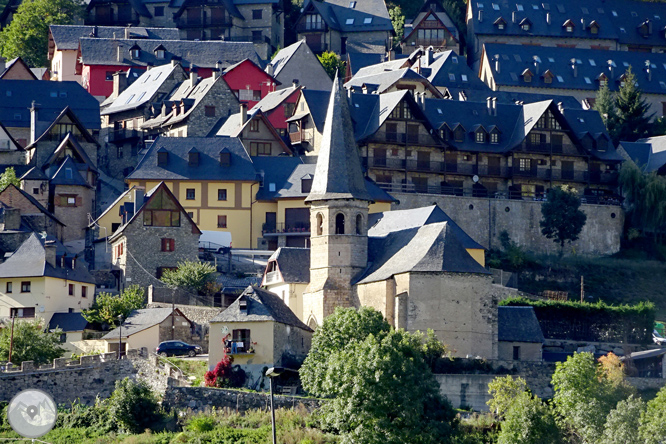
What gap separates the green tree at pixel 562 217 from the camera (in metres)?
88.8

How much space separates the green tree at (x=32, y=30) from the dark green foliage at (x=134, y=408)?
71082 mm

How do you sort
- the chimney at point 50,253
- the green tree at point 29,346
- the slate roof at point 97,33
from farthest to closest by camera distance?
the slate roof at point 97,33, the chimney at point 50,253, the green tree at point 29,346

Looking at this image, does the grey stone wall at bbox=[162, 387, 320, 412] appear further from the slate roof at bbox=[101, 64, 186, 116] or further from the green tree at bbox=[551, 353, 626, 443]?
the slate roof at bbox=[101, 64, 186, 116]

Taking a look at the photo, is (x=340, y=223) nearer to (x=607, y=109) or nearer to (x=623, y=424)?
(x=623, y=424)

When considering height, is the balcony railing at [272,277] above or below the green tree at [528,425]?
above

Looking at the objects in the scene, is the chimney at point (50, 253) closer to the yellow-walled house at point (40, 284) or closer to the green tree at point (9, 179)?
the yellow-walled house at point (40, 284)

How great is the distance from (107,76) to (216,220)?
1249 inches

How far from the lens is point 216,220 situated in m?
88.4

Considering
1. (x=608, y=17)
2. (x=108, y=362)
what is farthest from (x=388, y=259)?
(x=608, y=17)

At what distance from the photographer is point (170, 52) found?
11725 cm

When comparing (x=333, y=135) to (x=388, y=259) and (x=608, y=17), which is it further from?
(x=608, y=17)

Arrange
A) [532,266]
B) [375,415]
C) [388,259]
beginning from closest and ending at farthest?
[375,415] < [388,259] < [532,266]

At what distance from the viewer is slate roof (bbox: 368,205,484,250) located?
7281cm

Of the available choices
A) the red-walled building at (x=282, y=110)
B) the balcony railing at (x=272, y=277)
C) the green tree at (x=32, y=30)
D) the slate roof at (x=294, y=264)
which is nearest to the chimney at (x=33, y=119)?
the red-walled building at (x=282, y=110)
